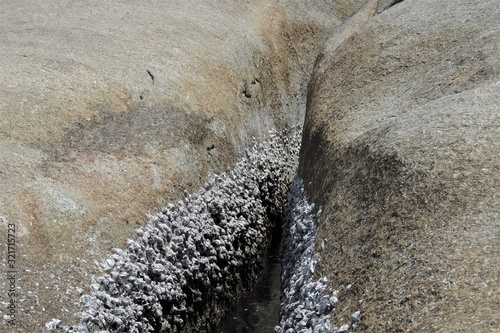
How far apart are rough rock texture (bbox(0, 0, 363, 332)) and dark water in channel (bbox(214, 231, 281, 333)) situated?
7.10 feet

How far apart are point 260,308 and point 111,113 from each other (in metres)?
4.18

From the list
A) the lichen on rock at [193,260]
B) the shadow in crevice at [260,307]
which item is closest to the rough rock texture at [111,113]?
the lichen on rock at [193,260]

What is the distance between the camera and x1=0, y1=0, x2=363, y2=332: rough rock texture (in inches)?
417

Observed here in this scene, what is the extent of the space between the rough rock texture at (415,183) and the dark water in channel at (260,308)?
1.91 m

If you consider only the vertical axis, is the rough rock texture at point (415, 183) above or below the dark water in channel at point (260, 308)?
above

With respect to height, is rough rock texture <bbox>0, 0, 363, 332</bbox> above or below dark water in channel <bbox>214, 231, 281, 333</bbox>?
above

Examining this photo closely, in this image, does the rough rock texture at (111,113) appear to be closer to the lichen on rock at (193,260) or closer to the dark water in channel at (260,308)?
the lichen on rock at (193,260)

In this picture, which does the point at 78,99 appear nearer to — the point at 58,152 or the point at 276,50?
the point at 58,152

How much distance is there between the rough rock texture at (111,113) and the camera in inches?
417

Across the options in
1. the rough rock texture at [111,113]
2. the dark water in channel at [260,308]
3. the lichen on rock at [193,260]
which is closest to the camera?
the lichen on rock at [193,260]

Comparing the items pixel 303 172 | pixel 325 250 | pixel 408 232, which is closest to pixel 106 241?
pixel 325 250

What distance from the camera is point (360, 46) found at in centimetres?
1806

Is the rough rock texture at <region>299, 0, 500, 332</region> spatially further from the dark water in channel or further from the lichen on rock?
the dark water in channel

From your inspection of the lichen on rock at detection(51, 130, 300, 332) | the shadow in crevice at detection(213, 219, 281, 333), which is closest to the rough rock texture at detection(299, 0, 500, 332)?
the lichen on rock at detection(51, 130, 300, 332)
